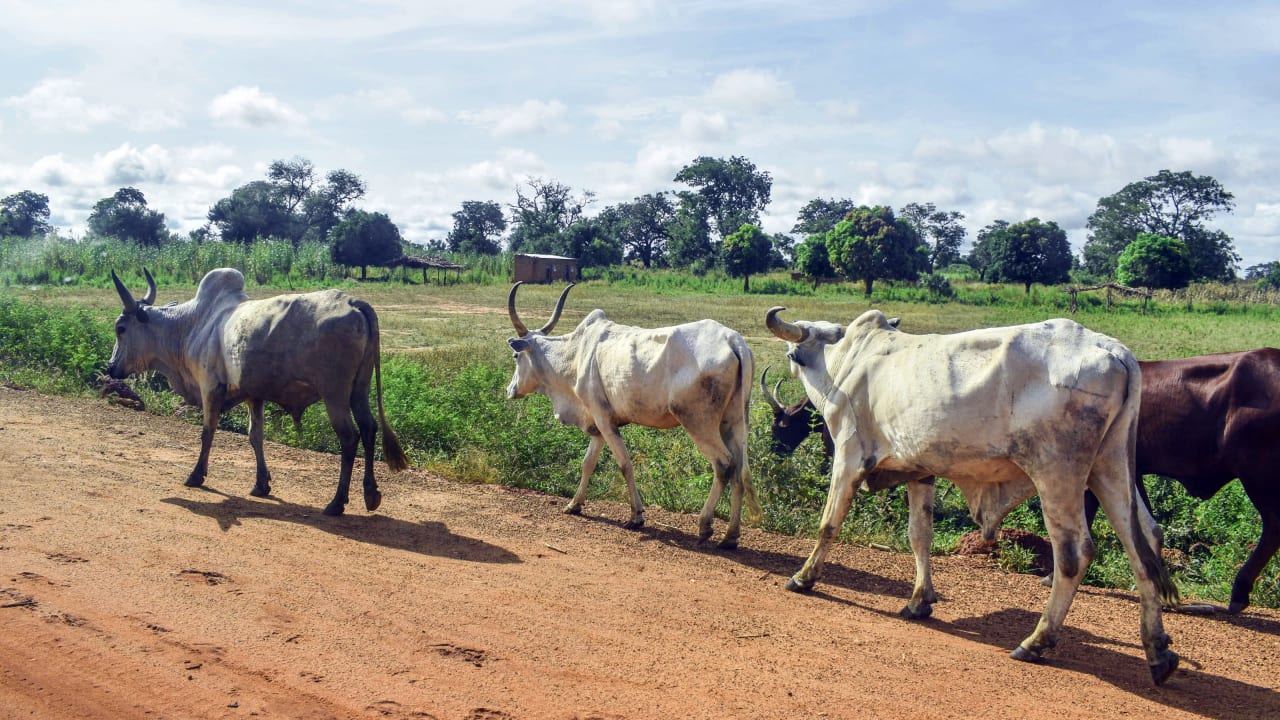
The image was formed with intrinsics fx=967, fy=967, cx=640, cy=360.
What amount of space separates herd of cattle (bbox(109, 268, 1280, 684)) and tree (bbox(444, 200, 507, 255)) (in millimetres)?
67044

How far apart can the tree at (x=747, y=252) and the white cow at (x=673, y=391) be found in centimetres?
4286

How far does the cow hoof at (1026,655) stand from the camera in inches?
203

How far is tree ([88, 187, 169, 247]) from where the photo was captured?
58875 mm

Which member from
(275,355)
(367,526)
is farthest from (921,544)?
(275,355)

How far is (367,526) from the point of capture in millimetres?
7488

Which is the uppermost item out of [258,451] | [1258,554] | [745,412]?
[745,412]

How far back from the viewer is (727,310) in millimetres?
36406

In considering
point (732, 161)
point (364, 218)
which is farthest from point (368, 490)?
point (732, 161)

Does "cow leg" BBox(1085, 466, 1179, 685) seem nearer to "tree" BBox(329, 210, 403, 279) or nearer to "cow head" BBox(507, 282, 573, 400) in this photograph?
"cow head" BBox(507, 282, 573, 400)

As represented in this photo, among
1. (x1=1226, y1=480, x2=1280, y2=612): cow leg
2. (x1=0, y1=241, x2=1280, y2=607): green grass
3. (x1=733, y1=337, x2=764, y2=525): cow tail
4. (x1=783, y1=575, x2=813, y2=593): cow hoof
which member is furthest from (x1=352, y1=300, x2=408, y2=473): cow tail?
(x1=1226, y1=480, x2=1280, y2=612): cow leg

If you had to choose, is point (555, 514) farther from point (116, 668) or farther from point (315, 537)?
point (116, 668)

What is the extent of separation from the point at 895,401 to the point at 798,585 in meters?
1.41

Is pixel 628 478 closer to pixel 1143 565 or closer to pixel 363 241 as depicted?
pixel 1143 565

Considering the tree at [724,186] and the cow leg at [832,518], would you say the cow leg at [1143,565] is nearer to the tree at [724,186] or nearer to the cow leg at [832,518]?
the cow leg at [832,518]
